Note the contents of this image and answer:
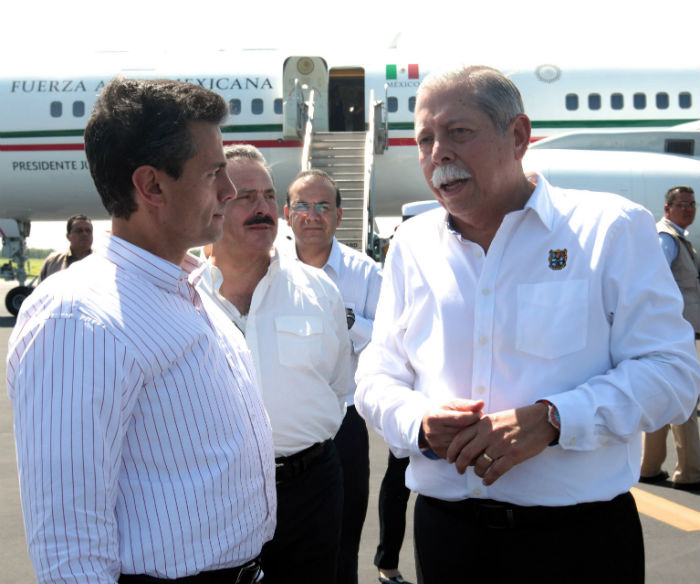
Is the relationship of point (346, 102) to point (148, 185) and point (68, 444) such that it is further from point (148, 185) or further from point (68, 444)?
point (68, 444)

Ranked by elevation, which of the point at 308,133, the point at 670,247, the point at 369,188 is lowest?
the point at 670,247

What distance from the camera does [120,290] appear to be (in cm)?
144

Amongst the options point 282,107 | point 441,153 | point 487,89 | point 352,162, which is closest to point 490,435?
point 441,153

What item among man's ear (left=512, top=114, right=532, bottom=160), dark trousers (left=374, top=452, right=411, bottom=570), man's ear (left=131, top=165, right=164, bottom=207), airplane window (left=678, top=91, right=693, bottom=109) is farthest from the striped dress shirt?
airplane window (left=678, top=91, right=693, bottom=109)

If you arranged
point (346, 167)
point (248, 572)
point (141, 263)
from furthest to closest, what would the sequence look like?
point (346, 167) → point (248, 572) → point (141, 263)

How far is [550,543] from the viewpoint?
1842 mm

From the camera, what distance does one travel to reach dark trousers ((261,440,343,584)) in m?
2.42

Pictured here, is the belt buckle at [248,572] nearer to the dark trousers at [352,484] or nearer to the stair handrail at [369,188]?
the dark trousers at [352,484]

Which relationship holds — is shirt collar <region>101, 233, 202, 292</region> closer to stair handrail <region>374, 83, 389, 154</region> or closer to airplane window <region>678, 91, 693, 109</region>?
stair handrail <region>374, 83, 389, 154</region>

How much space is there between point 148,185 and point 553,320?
104 cm

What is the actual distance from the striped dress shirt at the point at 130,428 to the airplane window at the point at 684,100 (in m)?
15.3

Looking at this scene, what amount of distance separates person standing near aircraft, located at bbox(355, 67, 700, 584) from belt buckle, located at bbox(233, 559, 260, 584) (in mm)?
500

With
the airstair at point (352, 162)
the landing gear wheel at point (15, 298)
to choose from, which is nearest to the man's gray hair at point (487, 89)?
the airstair at point (352, 162)

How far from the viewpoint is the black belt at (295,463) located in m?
2.47
